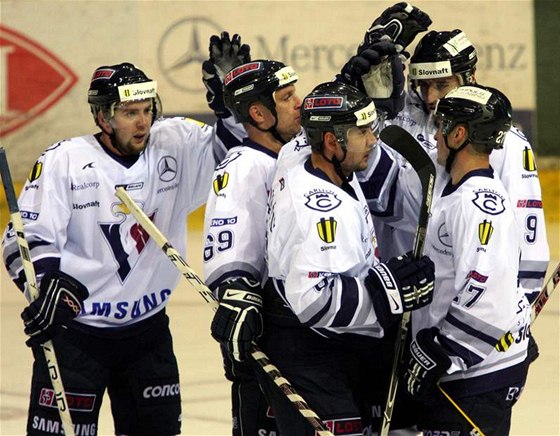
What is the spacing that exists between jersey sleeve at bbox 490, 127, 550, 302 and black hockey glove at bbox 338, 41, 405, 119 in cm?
34

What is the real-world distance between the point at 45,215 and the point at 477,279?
4.56 feet

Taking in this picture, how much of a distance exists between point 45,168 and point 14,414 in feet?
5.41

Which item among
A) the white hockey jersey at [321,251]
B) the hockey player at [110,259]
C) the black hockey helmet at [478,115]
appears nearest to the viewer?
the white hockey jersey at [321,251]

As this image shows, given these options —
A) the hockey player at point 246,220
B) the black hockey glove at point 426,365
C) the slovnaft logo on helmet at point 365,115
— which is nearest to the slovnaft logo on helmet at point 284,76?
the hockey player at point 246,220

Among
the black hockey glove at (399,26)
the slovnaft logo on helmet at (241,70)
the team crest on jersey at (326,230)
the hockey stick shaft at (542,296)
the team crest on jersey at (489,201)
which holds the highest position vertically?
the black hockey glove at (399,26)

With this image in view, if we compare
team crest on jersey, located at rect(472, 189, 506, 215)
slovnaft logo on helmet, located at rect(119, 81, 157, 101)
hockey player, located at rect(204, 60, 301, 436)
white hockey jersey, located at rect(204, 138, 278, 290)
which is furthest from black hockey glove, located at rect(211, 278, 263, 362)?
slovnaft logo on helmet, located at rect(119, 81, 157, 101)

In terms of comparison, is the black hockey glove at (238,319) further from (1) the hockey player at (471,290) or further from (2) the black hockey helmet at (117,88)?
(2) the black hockey helmet at (117,88)

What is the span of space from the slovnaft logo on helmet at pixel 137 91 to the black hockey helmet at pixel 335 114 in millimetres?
790

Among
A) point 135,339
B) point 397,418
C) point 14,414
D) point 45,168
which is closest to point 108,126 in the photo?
point 45,168

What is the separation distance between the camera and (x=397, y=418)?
3.90m

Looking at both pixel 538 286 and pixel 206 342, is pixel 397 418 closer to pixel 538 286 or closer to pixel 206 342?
pixel 538 286

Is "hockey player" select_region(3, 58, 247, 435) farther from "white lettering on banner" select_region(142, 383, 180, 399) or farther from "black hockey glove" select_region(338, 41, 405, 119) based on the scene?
"black hockey glove" select_region(338, 41, 405, 119)

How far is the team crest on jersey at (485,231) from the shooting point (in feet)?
10.8

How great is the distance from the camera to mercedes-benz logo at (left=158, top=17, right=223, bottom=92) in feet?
28.3
